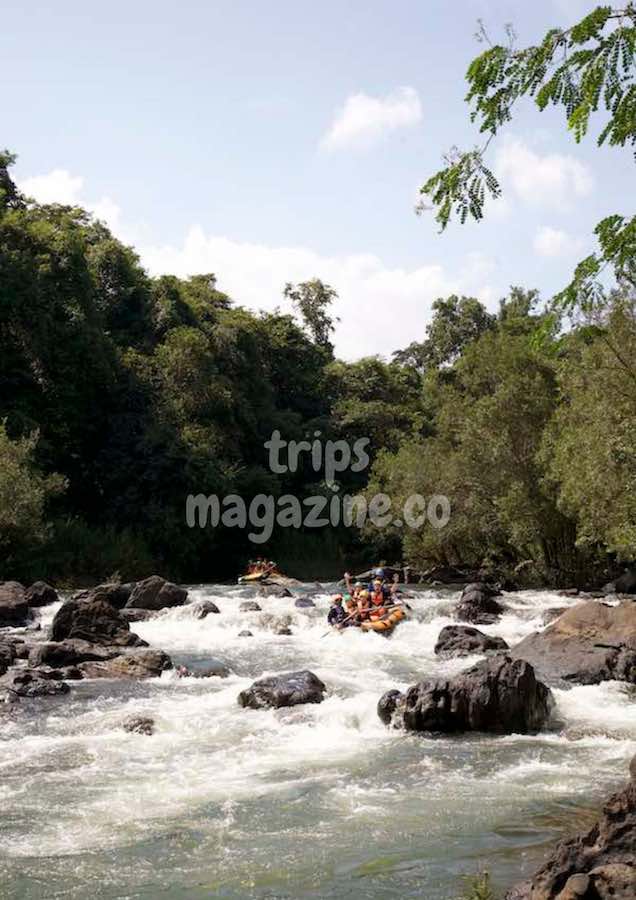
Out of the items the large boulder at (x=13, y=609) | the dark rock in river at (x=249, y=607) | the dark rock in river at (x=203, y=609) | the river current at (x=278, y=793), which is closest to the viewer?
the river current at (x=278, y=793)

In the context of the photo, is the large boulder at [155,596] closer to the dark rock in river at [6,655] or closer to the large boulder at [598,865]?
the dark rock in river at [6,655]

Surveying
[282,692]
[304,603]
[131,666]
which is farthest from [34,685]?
[304,603]

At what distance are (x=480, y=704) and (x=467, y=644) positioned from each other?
18.4ft

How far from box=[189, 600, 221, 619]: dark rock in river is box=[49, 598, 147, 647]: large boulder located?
12.1 ft

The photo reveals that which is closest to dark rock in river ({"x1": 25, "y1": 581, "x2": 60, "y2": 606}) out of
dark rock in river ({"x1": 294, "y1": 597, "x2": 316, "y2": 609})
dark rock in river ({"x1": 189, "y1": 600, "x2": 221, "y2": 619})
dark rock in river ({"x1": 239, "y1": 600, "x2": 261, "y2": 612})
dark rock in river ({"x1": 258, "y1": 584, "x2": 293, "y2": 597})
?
dark rock in river ({"x1": 189, "y1": 600, "x2": 221, "y2": 619})

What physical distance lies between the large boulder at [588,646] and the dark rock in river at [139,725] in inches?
230

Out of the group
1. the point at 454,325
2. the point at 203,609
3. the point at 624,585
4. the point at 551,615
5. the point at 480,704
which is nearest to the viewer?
the point at 480,704

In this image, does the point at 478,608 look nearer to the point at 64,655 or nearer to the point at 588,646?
the point at 588,646

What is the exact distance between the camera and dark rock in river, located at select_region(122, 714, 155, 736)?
10.7 metres

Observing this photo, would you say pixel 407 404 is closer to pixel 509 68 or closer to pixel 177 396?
pixel 177 396

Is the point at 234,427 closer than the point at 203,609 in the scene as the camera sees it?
No

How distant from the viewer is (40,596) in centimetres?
2270

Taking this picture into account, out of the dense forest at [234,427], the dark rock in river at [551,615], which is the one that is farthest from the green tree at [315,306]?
the dark rock in river at [551,615]

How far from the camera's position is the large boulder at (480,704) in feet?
34.1
